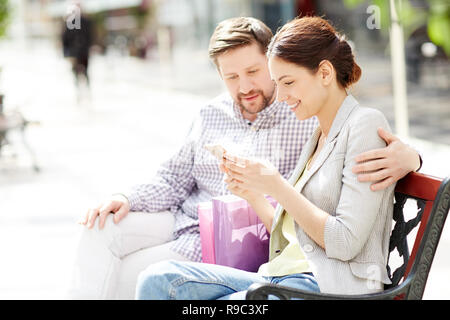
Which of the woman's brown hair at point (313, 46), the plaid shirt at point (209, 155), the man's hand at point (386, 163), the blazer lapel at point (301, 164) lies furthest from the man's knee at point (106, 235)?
the man's hand at point (386, 163)

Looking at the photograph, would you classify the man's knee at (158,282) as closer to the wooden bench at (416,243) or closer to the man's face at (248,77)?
the wooden bench at (416,243)

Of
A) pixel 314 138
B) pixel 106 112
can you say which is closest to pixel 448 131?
pixel 314 138

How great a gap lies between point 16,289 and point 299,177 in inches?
87.2

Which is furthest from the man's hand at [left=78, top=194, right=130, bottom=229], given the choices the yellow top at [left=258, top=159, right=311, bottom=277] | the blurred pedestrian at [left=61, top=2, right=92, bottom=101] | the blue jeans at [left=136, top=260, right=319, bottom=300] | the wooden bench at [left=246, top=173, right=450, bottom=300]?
the blurred pedestrian at [left=61, top=2, right=92, bottom=101]

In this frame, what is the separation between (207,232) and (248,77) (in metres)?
0.65

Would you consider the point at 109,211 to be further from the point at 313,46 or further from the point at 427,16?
the point at 427,16

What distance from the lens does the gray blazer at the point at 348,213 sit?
5.45 feet

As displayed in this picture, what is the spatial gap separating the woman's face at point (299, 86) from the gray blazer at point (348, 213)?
94mm

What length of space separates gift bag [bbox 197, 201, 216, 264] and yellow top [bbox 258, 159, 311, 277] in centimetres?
31

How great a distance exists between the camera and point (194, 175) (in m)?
2.59

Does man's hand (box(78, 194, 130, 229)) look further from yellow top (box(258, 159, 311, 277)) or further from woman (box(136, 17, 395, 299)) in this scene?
yellow top (box(258, 159, 311, 277))
